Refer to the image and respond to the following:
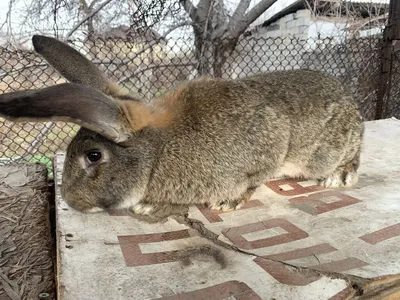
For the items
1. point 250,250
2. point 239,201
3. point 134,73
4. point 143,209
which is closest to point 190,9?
point 134,73

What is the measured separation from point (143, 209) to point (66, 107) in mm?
993

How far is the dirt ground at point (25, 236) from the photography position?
197cm

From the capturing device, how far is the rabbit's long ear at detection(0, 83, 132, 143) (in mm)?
1622

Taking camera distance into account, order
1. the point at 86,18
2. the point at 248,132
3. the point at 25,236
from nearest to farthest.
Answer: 1. the point at 25,236
2. the point at 248,132
3. the point at 86,18

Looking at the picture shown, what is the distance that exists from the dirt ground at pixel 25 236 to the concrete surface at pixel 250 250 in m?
0.16

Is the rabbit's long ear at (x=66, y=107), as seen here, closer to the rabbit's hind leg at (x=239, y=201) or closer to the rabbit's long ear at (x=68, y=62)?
the rabbit's long ear at (x=68, y=62)

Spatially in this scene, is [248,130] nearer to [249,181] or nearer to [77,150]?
[249,181]

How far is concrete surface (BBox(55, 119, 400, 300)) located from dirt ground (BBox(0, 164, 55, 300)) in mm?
159

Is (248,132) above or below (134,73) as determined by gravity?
below

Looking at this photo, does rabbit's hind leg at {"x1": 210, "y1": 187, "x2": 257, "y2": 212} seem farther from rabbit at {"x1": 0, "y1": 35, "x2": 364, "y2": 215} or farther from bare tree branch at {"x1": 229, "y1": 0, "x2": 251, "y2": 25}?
bare tree branch at {"x1": 229, "y1": 0, "x2": 251, "y2": 25}

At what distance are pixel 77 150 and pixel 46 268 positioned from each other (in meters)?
0.65

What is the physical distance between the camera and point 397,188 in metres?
2.93

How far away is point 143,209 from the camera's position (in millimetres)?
2539

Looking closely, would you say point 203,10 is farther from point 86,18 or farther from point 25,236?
point 25,236
